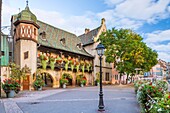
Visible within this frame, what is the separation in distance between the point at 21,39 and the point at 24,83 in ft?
18.2

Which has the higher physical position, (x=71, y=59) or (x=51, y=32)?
(x=51, y=32)

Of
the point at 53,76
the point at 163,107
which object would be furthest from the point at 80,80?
the point at 163,107

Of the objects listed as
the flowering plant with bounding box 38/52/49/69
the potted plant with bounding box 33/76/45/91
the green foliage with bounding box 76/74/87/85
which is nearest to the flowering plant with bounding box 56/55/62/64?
the flowering plant with bounding box 38/52/49/69

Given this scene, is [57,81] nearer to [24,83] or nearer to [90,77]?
[24,83]

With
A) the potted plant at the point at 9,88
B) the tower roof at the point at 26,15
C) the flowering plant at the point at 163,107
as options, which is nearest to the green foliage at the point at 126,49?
the tower roof at the point at 26,15

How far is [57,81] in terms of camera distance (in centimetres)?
3052

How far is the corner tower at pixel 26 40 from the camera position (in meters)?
24.8

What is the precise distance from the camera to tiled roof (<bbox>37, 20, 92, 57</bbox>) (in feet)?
99.5

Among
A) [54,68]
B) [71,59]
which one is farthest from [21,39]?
[71,59]

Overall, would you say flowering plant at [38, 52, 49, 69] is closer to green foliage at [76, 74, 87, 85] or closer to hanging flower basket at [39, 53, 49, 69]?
hanging flower basket at [39, 53, 49, 69]

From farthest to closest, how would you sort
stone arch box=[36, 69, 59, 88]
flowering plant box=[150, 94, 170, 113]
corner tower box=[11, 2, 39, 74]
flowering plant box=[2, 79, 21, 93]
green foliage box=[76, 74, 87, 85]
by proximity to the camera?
green foliage box=[76, 74, 87, 85] < stone arch box=[36, 69, 59, 88] < corner tower box=[11, 2, 39, 74] < flowering plant box=[2, 79, 21, 93] < flowering plant box=[150, 94, 170, 113]

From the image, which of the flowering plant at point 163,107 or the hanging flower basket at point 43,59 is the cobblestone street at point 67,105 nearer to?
the flowering plant at point 163,107

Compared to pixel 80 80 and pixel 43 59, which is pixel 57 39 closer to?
pixel 43 59

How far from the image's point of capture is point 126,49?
1324 inches
